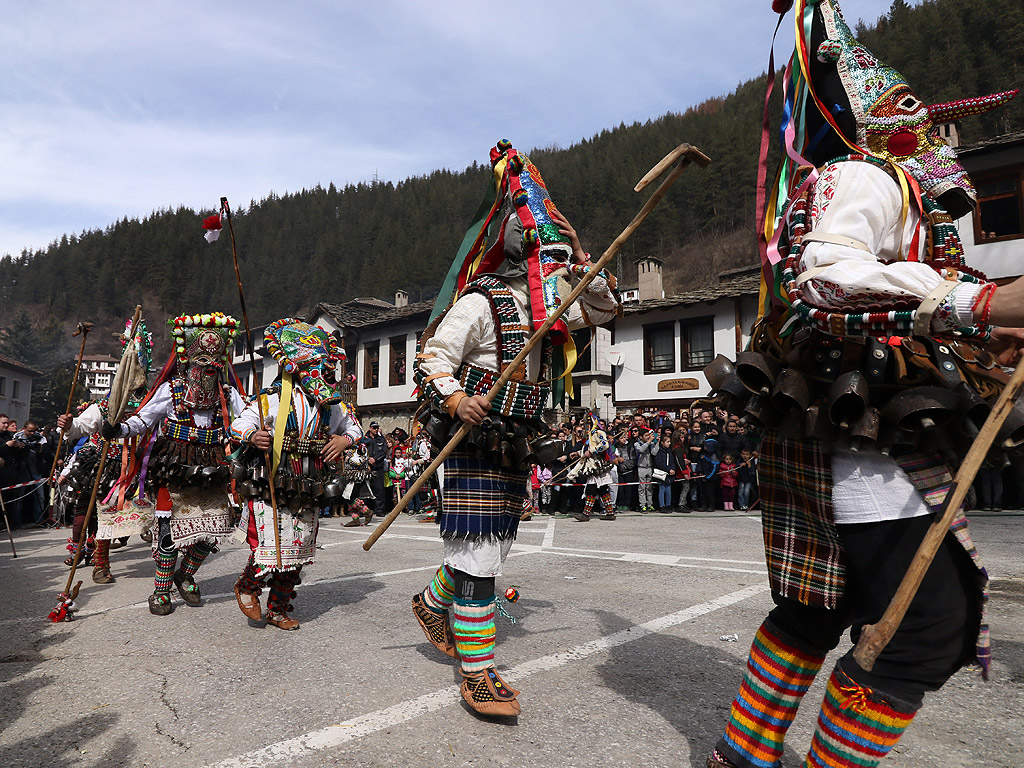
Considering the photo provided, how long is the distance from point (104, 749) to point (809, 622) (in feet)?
8.97

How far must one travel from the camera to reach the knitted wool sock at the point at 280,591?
458 cm

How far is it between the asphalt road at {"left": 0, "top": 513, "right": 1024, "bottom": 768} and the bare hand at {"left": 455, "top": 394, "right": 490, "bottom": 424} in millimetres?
1298

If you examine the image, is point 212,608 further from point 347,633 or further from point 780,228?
point 780,228

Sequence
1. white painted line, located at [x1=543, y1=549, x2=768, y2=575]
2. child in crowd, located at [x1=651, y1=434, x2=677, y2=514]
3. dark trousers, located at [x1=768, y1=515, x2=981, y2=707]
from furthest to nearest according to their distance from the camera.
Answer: child in crowd, located at [x1=651, y1=434, x2=677, y2=514]
white painted line, located at [x1=543, y1=549, x2=768, y2=575]
dark trousers, located at [x1=768, y1=515, x2=981, y2=707]

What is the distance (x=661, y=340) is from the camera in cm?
2491

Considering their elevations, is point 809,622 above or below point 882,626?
below

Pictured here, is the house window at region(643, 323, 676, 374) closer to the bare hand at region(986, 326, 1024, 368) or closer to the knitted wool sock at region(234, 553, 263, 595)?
the knitted wool sock at region(234, 553, 263, 595)

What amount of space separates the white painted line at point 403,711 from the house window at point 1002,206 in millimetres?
18021

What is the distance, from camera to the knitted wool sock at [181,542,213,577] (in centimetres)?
538

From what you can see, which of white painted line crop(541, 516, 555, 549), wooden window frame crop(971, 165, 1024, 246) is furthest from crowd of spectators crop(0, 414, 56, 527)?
wooden window frame crop(971, 165, 1024, 246)

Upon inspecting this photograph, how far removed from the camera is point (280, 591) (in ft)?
15.1

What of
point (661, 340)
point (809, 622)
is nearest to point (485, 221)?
point (809, 622)

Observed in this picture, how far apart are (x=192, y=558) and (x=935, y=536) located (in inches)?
213

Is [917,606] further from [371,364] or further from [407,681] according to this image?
[371,364]
